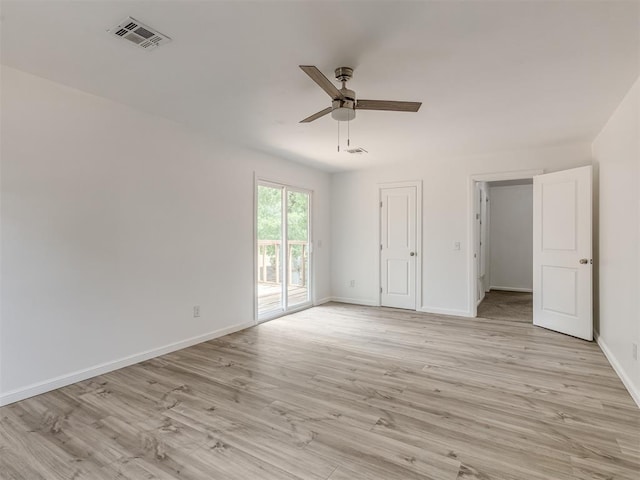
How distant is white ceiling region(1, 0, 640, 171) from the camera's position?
6.03 ft

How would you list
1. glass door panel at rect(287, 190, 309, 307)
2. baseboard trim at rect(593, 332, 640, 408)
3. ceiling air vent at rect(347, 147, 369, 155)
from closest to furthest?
baseboard trim at rect(593, 332, 640, 408), ceiling air vent at rect(347, 147, 369, 155), glass door panel at rect(287, 190, 309, 307)

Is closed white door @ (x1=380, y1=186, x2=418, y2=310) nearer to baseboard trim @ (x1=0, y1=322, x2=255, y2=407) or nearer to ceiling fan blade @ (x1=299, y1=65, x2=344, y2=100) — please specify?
baseboard trim @ (x1=0, y1=322, x2=255, y2=407)

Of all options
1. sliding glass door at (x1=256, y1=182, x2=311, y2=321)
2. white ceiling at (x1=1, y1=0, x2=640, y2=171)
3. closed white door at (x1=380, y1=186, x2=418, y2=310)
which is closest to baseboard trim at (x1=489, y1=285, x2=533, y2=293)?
closed white door at (x1=380, y1=186, x2=418, y2=310)

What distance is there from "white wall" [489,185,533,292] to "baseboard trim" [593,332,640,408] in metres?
3.76

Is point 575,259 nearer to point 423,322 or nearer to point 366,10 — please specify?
point 423,322

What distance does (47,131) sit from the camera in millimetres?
2693

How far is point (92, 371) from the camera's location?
2.92 m

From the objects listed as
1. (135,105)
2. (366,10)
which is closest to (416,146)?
(366,10)

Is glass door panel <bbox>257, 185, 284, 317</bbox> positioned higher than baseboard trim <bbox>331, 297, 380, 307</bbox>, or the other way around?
glass door panel <bbox>257, 185, 284, 317</bbox>

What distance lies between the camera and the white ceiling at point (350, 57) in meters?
1.84

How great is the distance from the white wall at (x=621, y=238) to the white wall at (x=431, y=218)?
3.59ft

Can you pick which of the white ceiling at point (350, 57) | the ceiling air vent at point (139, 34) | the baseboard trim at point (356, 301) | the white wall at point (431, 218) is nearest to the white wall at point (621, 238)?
the white ceiling at point (350, 57)

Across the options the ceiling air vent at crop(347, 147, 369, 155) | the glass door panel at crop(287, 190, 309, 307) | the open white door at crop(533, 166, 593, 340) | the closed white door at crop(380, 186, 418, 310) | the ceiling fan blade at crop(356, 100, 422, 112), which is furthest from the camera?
the closed white door at crop(380, 186, 418, 310)

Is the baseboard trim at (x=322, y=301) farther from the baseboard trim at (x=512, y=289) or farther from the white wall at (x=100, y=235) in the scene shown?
the baseboard trim at (x=512, y=289)
